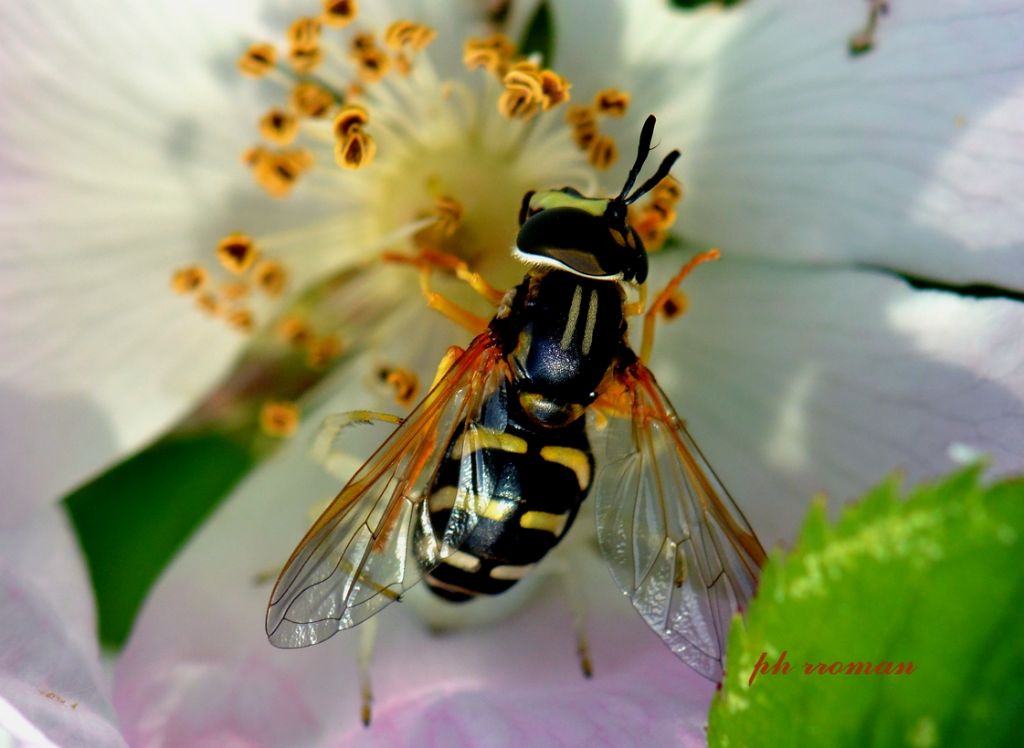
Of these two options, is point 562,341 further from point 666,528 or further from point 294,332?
point 294,332

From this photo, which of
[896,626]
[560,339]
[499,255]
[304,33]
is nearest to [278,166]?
[304,33]

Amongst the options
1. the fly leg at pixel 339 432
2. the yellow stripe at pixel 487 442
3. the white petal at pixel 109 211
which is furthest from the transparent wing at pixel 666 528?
the white petal at pixel 109 211

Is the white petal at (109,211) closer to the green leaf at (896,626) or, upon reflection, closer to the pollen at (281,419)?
the pollen at (281,419)

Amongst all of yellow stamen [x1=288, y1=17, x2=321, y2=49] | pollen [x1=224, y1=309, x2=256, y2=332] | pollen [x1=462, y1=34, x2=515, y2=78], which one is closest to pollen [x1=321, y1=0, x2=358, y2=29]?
yellow stamen [x1=288, y1=17, x2=321, y2=49]

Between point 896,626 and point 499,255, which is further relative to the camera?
point 499,255

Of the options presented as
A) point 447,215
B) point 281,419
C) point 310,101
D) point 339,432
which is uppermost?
point 310,101

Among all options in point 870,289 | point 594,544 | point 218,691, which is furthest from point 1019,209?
point 218,691

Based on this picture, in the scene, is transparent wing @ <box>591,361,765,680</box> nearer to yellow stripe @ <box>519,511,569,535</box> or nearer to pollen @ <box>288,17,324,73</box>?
yellow stripe @ <box>519,511,569,535</box>
